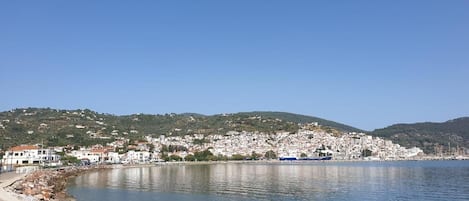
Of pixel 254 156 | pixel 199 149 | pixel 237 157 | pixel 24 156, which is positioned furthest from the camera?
pixel 254 156

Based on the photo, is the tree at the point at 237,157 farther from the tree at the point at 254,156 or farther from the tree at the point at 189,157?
the tree at the point at 189,157

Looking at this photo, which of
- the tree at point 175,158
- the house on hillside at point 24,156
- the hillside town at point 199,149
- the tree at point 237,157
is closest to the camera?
the house on hillside at point 24,156

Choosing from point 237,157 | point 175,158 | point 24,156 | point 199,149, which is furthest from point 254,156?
point 24,156

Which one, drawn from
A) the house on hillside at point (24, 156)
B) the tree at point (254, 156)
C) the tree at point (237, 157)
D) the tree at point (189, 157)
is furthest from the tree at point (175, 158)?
the house on hillside at point (24, 156)

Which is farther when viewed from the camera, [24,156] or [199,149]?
[199,149]

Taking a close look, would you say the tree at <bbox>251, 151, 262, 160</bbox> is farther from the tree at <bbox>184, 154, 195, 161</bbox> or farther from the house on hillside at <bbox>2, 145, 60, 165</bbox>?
the house on hillside at <bbox>2, 145, 60, 165</bbox>

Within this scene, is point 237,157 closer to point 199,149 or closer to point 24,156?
point 199,149

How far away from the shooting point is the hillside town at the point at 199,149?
111 metres

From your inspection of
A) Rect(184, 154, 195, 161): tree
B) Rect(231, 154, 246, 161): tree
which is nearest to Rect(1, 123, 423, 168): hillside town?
Rect(184, 154, 195, 161): tree

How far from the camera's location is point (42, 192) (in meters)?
40.6

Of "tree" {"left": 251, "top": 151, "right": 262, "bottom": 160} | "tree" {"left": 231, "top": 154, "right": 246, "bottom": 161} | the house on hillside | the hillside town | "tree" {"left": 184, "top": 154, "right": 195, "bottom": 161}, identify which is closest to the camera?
the house on hillside

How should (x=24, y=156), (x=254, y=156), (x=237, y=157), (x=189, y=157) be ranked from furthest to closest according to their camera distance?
(x=254, y=156)
(x=237, y=157)
(x=189, y=157)
(x=24, y=156)

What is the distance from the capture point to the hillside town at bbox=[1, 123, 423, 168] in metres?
111

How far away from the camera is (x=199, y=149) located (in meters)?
163
